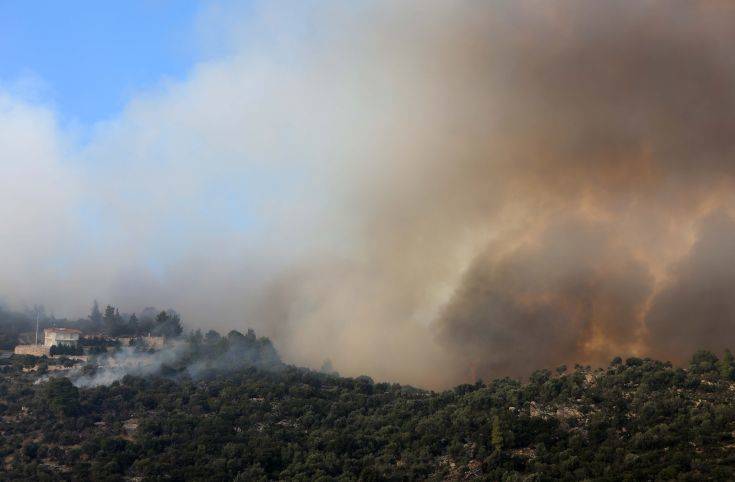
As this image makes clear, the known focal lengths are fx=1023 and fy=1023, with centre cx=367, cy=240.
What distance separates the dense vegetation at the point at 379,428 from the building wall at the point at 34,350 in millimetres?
14588

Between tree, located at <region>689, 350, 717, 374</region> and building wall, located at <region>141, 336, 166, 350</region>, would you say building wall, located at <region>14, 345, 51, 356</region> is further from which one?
tree, located at <region>689, 350, 717, 374</region>

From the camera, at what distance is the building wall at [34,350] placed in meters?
120

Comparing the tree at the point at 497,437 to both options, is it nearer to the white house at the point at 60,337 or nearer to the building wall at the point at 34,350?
the building wall at the point at 34,350

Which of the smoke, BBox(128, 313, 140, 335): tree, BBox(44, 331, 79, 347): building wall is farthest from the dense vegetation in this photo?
BBox(128, 313, 140, 335): tree

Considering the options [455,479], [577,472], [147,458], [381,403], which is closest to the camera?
[577,472]

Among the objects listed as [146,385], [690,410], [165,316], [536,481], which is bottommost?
[536,481]

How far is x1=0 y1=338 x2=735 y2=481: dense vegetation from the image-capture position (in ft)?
244

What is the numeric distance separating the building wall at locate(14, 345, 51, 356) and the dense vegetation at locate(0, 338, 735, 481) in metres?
14.6

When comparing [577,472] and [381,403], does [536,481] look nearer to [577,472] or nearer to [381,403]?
[577,472]

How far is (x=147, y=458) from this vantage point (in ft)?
280

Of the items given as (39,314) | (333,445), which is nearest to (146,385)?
(333,445)

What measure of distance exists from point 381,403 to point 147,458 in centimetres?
2358

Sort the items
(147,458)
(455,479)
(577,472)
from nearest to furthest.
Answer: (577,472) → (455,479) → (147,458)

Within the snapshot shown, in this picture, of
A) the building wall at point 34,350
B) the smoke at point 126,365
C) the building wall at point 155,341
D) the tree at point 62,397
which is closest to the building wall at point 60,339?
the building wall at point 34,350
